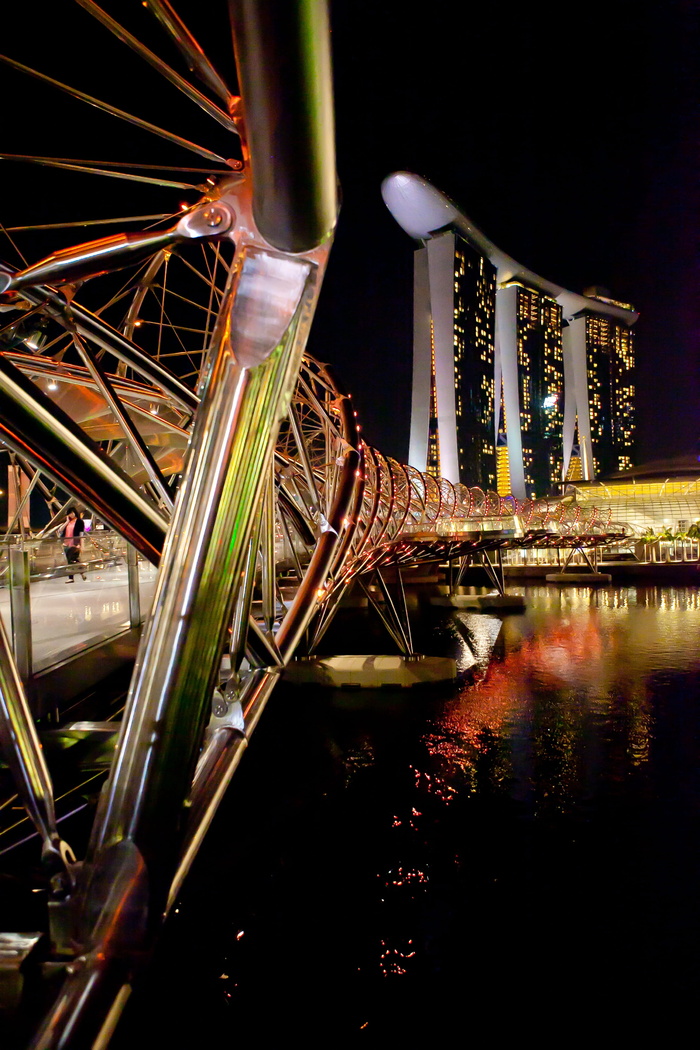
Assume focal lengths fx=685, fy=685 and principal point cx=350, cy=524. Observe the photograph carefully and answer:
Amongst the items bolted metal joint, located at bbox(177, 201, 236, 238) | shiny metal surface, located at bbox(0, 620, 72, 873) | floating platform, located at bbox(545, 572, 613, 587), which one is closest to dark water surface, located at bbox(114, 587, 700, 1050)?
shiny metal surface, located at bbox(0, 620, 72, 873)

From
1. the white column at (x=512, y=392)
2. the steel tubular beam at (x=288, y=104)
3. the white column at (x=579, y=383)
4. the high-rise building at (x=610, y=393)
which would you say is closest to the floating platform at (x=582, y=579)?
the white column at (x=512, y=392)

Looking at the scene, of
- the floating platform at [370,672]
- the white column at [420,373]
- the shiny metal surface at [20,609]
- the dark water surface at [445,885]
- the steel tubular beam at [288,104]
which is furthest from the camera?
the white column at [420,373]

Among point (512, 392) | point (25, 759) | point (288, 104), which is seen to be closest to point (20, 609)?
point (25, 759)

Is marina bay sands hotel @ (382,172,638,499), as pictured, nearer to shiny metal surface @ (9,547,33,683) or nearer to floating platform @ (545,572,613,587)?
floating platform @ (545,572,613,587)

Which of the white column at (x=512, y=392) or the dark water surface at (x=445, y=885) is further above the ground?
the white column at (x=512, y=392)

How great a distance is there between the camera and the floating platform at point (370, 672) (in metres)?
16.0

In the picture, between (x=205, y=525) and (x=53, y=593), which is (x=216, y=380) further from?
(x=53, y=593)

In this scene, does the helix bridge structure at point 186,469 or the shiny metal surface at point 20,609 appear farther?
the shiny metal surface at point 20,609

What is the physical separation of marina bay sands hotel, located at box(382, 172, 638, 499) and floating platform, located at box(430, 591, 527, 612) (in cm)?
4172

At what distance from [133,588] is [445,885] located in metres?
5.70

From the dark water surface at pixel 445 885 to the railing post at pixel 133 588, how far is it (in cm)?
287

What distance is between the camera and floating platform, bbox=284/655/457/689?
→ 52.6ft

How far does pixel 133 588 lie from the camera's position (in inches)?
389

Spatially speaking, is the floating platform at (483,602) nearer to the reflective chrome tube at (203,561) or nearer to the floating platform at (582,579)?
the floating platform at (582,579)
